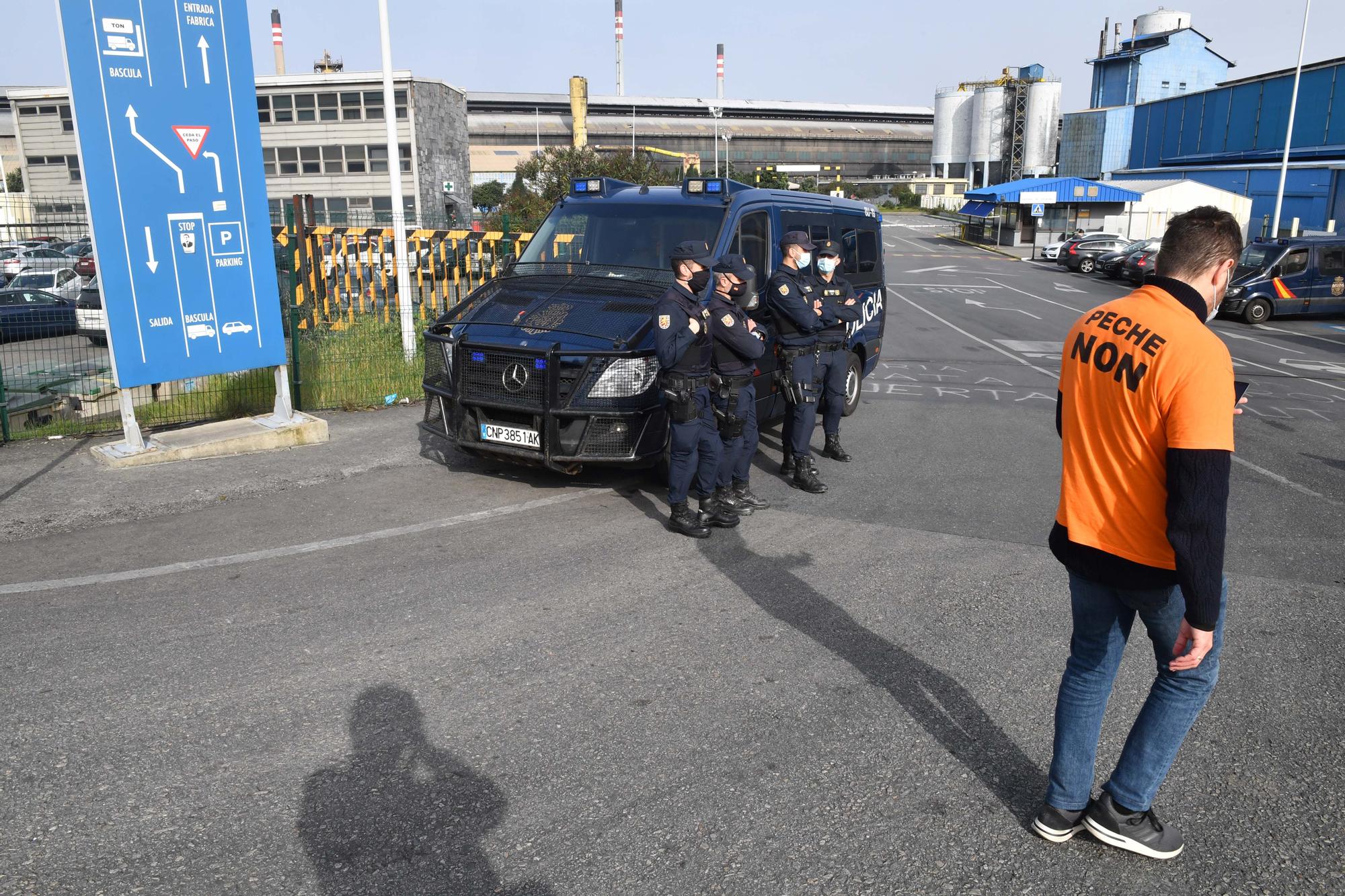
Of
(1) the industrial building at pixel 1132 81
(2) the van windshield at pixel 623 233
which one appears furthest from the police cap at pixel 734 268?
(1) the industrial building at pixel 1132 81

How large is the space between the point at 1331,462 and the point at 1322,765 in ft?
20.9

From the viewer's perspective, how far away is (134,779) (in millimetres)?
3600

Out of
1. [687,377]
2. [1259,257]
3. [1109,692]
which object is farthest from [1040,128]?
[1109,692]

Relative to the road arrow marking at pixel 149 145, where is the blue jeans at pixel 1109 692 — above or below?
below

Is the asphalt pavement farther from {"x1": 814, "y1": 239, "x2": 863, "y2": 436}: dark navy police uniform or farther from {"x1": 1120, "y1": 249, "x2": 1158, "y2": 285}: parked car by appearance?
{"x1": 1120, "y1": 249, "x2": 1158, "y2": 285}: parked car

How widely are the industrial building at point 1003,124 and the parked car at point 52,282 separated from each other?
83893 millimetres

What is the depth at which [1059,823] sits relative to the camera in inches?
130

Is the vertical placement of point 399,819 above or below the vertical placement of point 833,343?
below

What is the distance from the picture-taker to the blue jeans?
3010 millimetres

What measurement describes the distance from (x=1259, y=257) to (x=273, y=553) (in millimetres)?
25908

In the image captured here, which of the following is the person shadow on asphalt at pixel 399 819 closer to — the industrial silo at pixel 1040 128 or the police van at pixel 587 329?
the police van at pixel 587 329

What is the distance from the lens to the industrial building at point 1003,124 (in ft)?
292

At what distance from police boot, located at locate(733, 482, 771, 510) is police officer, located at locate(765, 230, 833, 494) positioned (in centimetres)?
66

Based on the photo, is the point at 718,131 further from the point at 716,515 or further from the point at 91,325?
the point at 716,515
